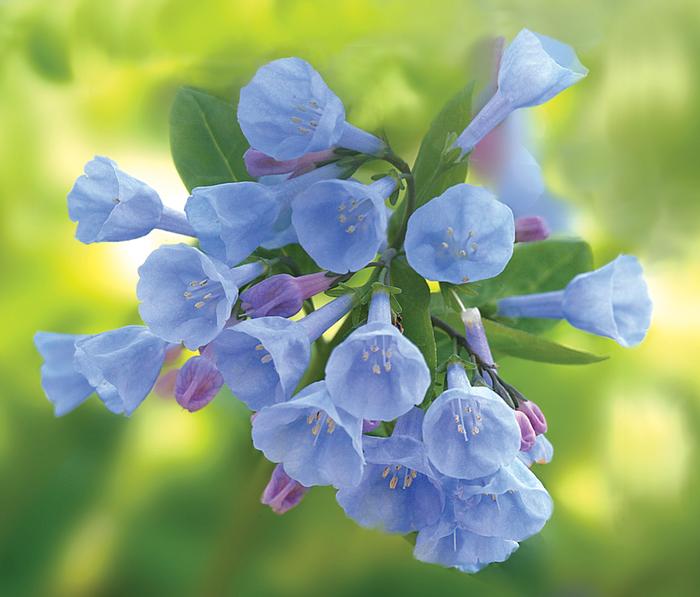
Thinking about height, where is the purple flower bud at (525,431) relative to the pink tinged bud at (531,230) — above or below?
below

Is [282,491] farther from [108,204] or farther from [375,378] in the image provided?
[108,204]

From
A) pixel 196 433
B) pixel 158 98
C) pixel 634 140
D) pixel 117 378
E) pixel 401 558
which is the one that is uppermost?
pixel 117 378

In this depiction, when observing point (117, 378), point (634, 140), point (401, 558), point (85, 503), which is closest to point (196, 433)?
point (85, 503)

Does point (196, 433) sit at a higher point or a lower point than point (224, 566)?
lower

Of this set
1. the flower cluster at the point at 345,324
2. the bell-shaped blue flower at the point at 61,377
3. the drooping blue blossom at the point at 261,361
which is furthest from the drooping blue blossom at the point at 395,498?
the bell-shaped blue flower at the point at 61,377

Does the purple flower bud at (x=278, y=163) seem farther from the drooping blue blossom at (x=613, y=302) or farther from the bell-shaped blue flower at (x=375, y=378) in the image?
the drooping blue blossom at (x=613, y=302)

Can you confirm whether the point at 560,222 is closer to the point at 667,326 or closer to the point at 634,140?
the point at 667,326

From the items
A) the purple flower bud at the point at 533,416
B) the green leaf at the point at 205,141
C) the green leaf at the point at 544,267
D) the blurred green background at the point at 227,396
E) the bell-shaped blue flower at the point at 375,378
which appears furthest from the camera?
the blurred green background at the point at 227,396
